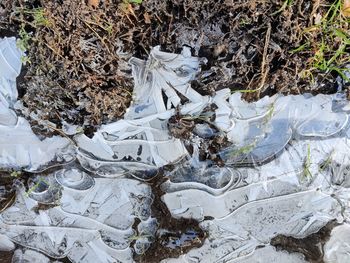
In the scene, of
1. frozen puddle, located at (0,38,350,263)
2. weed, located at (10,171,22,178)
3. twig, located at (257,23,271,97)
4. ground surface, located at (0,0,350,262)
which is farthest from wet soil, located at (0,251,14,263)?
twig, located at (257,23,271,97)

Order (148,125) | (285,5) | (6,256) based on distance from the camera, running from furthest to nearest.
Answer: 1. (6,256)
2. (148,125)
3. (285,5)

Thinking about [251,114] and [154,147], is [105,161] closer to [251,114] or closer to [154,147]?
[154,147]

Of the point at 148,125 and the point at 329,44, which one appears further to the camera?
the point at 148,125

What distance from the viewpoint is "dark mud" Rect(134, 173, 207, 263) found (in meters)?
1.79

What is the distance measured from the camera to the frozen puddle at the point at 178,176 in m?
1.70

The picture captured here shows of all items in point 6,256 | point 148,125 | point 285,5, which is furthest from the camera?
point 6,256

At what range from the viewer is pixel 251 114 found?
1.70m

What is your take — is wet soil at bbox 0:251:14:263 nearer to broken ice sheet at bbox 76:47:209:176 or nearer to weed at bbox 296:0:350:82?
broken ice sheet at bbox 76:47:209:176

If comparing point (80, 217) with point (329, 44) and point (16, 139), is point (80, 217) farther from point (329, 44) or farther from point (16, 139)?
point (329, 44)

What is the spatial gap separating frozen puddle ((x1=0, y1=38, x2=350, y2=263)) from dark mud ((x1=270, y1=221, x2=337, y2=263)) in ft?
0.07

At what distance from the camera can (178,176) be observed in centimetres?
176

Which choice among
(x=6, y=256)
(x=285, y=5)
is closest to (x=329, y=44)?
(x=285, y=5)

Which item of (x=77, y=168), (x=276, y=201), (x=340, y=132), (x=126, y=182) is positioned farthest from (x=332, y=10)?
(x=77, y=168)

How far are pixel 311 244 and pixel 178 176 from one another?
25.2 inches
